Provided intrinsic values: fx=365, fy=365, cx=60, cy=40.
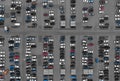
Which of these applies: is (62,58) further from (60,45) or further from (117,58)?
(117,58)

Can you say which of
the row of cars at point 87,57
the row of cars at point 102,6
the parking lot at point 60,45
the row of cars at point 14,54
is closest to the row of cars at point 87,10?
the parking lot at point 60,45

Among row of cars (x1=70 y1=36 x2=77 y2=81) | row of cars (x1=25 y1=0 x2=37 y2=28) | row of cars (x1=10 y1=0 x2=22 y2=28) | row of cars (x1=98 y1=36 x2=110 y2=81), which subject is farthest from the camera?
row of cars (x1=10 y1=0 x2=22 y2=28)

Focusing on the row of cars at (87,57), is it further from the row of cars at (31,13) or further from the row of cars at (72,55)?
the row of cars at (31,13)

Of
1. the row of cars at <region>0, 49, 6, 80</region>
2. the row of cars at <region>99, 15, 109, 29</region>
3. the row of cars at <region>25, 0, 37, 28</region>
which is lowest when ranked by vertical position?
the row of cars at <region>0, 49, 6, 80</region>

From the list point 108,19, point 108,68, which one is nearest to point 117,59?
point 108,68

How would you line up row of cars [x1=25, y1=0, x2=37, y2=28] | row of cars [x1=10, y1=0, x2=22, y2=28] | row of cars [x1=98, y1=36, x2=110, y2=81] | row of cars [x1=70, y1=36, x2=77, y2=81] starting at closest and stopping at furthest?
row of cars [x1=98, y1=36, x2=110, y2=81]
row of cars [x1=70, y1=36, x2=77, y2=81]
row of cars [x1=25, y1=0, x2=37, y2=28]
row of cars [x1=10, y1=0, x2=22, y2=28]

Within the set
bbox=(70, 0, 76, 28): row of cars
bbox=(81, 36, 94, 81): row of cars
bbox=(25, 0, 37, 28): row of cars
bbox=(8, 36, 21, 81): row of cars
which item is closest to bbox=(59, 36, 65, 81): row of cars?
bbox=(70, 0, 76, 28): row of cars

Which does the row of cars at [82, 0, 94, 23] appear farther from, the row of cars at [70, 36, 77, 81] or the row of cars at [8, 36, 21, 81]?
the row of cars at [8, 36, 21, 81]
